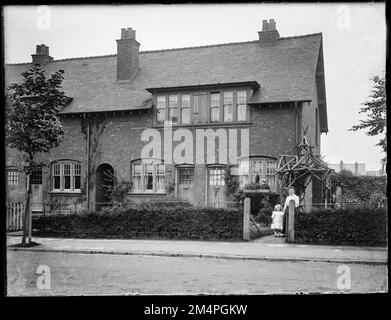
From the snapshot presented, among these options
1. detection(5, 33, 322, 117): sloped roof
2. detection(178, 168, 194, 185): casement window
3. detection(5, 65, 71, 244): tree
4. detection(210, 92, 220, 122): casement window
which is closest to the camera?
detection(5, 65, 71, 244): tree

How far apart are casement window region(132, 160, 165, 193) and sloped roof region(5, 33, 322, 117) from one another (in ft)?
9.81

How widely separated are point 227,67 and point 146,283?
631 inches

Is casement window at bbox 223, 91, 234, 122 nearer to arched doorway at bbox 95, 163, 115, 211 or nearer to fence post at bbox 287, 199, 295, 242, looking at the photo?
arched doorway at bbox 95, 163, 115, 211

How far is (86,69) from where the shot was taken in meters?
25.9

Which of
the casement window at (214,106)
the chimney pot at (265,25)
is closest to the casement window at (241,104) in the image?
the casement window at (214,106)

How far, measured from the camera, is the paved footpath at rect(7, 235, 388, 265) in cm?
1255

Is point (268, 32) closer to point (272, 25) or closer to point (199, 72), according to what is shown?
point (272, 25)

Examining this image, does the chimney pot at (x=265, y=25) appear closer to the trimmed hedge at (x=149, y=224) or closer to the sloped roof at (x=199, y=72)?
the sloped roof at (x=199, y=72)

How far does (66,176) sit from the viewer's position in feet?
82.7

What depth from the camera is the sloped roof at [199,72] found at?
2289 cm

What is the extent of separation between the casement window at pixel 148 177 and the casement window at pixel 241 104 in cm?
458

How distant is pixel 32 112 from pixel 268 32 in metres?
14.2

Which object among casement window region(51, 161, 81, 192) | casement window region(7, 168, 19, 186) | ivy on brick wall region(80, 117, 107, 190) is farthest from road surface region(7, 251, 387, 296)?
casement window region(7, 168, 19, 186)
